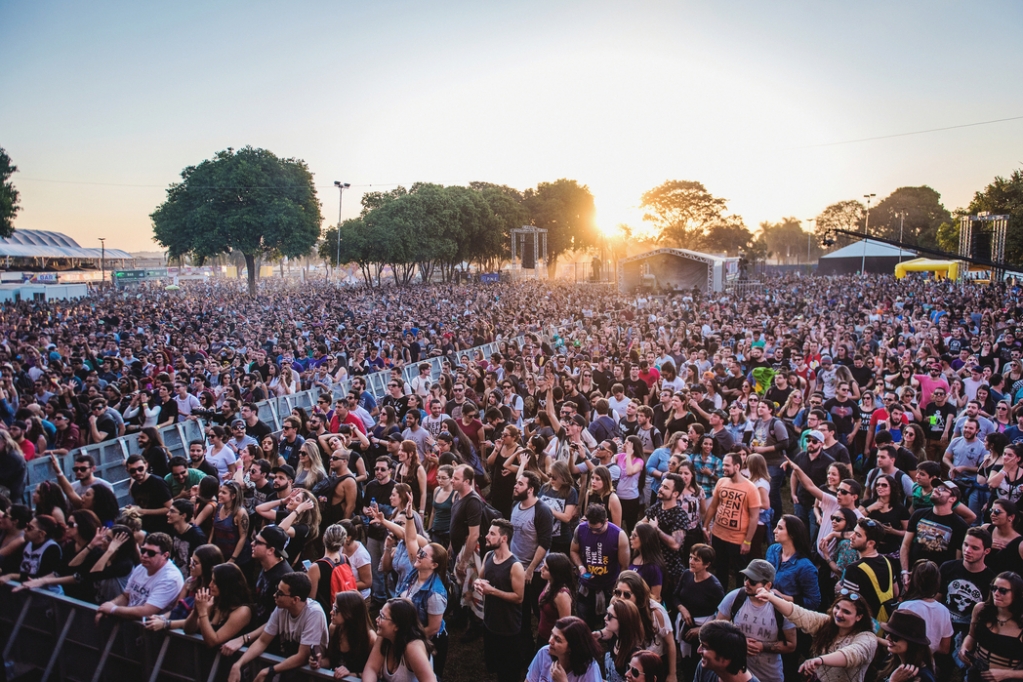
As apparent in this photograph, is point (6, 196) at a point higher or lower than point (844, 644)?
higher

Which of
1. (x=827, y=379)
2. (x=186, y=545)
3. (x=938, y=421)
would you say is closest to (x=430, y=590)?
(x=186, y=545)

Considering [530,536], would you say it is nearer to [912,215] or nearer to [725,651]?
[725,651]

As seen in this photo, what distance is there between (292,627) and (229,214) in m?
47.9

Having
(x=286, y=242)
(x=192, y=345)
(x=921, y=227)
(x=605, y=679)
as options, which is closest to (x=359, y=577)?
(x=605, y=679)

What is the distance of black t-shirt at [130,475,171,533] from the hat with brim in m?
5.24

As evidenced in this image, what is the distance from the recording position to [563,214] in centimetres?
7569

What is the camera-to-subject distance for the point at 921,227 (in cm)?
9075

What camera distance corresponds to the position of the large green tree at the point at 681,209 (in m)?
79.1

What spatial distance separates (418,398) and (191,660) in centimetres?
517

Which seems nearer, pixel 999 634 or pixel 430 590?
pixel 999 634

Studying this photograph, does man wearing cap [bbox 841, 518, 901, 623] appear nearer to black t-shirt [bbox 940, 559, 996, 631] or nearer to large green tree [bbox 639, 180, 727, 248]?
black t-shirt [bbox 940, 559, 996, 631]

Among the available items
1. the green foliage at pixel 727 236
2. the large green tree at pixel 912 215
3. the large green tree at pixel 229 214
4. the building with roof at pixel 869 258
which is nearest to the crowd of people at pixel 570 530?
the large green tree at pixel 229 214

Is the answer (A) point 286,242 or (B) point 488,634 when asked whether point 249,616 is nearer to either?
(B) point 488,634

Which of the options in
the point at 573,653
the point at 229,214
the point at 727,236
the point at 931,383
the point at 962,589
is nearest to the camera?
the point at 573,653
